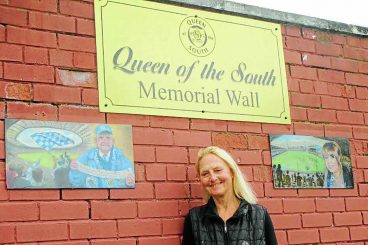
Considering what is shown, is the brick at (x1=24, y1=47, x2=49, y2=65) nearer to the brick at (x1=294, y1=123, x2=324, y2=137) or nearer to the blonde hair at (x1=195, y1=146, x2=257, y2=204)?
the blonde hair at (x1=195, y1=146, x2=257, y2=204)

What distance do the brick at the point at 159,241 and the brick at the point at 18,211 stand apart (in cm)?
63

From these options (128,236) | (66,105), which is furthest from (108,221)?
(66,105)

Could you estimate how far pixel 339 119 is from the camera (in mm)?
4273

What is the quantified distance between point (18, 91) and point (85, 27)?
0.57m

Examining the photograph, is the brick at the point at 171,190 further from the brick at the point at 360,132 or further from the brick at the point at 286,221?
the brick at the point at 360,132

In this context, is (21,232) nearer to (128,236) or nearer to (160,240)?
(128,236)

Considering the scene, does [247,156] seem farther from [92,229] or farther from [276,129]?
[92,229]

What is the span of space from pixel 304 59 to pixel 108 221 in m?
1.92

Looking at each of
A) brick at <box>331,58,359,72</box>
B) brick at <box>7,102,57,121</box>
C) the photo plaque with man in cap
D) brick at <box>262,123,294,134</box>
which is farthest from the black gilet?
brick at <box>331,58,359,72</box>

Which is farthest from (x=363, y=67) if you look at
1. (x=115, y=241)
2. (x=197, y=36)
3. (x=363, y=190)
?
(x=115, y=241)

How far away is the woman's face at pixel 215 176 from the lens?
11.1 ft

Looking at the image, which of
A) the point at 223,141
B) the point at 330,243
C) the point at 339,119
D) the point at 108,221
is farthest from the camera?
the point at 339,119

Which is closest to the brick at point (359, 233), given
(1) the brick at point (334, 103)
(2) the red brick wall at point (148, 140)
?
(2) the red brick wall at point (148, 140)

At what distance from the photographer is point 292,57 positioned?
13.7 feet
